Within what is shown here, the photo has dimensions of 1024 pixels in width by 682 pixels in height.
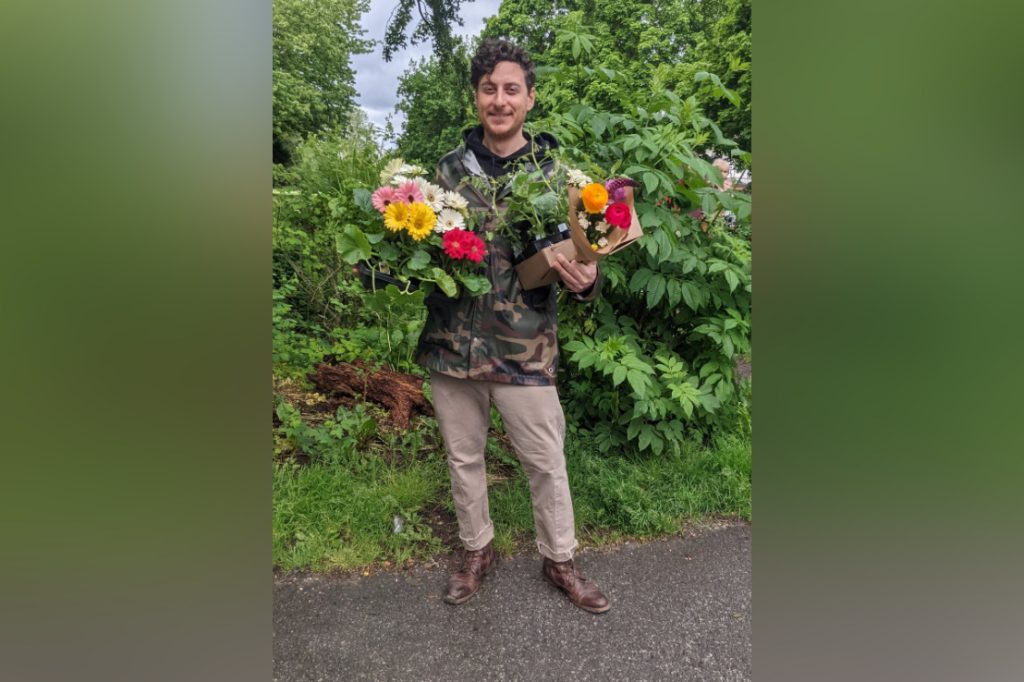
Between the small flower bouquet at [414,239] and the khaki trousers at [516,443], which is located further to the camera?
the khaki trousers at [516,443]

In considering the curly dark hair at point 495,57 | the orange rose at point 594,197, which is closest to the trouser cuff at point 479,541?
the orange rose at point 594,197

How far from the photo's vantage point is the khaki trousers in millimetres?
2369

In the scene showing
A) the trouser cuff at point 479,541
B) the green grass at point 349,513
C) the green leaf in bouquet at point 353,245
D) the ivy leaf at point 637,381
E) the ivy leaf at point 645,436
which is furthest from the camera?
the ivy leaf at point 645,436

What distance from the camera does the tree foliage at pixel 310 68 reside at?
3.96m

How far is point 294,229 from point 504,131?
8.11ft

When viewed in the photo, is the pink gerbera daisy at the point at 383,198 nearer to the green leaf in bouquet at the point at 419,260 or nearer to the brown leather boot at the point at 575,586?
the green leaf in bouquet at the point at 419,260

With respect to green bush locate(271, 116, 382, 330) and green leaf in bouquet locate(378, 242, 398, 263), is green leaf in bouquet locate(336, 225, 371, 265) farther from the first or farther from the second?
green bush locate(271, 116, 382, 330)

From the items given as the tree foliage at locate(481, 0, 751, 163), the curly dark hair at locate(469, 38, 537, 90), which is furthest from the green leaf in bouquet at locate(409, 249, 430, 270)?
the tree foliage at locate(481, 0, 751, 163)

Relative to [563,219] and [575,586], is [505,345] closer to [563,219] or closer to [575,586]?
[563,219]

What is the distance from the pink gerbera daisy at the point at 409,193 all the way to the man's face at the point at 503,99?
44cm

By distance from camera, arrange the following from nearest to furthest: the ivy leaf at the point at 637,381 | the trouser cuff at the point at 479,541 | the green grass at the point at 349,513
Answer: the trouser cuff at the point at 479,541 → the ivy leaf at the point at 637,381 → the green grass at the point at 349,513

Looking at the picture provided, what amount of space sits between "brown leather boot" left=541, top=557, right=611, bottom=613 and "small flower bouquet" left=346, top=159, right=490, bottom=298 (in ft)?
4.16
